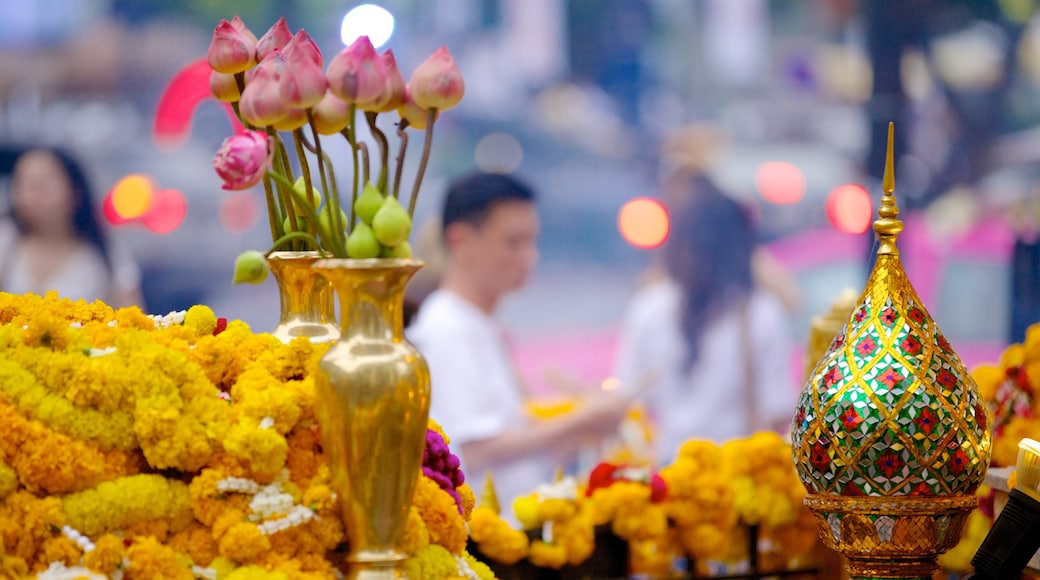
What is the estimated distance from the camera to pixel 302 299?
1606 millimetres

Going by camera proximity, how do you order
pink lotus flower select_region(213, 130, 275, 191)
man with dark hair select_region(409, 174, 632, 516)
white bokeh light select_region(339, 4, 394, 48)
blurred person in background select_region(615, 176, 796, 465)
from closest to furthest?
pink lotus flower select_region(213, 130, 275, 191) < man with dark hair select_region(409, 174, 632, 516) < white bokeh light select_region(339, 4, 394, 48) < blurred person in background select_region(615, 176, 796, 465)

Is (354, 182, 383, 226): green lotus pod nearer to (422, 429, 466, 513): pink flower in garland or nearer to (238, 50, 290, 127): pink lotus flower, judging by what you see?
(238, 50, 290, 127): pink lotus flower

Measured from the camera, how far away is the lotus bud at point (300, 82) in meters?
1.32

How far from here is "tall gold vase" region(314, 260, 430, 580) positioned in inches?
51.0

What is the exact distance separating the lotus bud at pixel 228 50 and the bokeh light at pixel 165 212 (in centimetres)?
345

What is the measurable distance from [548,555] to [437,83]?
48.4 inches

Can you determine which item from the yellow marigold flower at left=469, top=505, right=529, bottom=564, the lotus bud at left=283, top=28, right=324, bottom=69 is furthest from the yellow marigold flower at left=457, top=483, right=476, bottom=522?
the yellow marigold flower at left=469, top=505, right=529, bottom=564

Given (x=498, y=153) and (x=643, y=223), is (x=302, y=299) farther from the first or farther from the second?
(x=643, y=223)

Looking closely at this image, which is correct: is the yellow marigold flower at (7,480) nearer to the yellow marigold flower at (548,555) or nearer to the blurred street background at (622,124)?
the yellow marigold flower at (548,555)

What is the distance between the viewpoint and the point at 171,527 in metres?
1.36

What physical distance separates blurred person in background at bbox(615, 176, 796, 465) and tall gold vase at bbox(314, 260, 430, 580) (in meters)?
Answer: 4.00

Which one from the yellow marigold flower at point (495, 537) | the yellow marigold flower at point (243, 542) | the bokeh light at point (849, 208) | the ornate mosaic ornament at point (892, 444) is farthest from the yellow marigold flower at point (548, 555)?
the bokeh light at point (849, 208)

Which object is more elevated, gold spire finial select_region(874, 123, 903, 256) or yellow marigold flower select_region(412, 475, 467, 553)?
gold spire finial select_region(874, 123, 903, 256)

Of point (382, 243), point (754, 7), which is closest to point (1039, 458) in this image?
point (382, 243)
